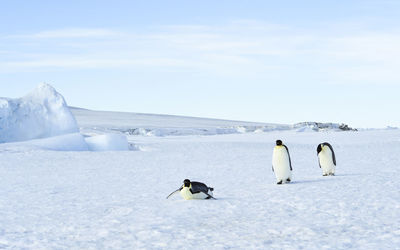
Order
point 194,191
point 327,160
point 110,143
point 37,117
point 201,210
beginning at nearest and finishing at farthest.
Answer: point 201,210 → point 194,191 → point 327,160 → point 110,143 → point 37,117

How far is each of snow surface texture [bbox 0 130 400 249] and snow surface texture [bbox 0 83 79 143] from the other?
20.8ft

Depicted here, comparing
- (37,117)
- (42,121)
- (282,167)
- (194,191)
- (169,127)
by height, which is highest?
(37,117)

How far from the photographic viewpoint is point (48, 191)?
22.4ft

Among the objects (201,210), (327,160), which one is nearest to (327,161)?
(327,160)

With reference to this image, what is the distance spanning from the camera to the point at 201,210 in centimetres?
505

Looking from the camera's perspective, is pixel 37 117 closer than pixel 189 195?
No

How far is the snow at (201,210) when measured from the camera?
12.7 feet

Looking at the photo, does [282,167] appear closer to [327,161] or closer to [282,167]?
[282,167]

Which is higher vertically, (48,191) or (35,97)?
(35,97)

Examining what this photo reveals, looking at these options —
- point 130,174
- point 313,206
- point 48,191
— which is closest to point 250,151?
point 130,174

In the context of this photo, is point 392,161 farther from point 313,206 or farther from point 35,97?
point 35,97

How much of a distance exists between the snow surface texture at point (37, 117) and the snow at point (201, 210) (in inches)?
249

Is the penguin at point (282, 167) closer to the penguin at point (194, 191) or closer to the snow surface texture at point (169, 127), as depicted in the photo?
the penguin at point (194, 191)

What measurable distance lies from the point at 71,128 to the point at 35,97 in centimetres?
144
